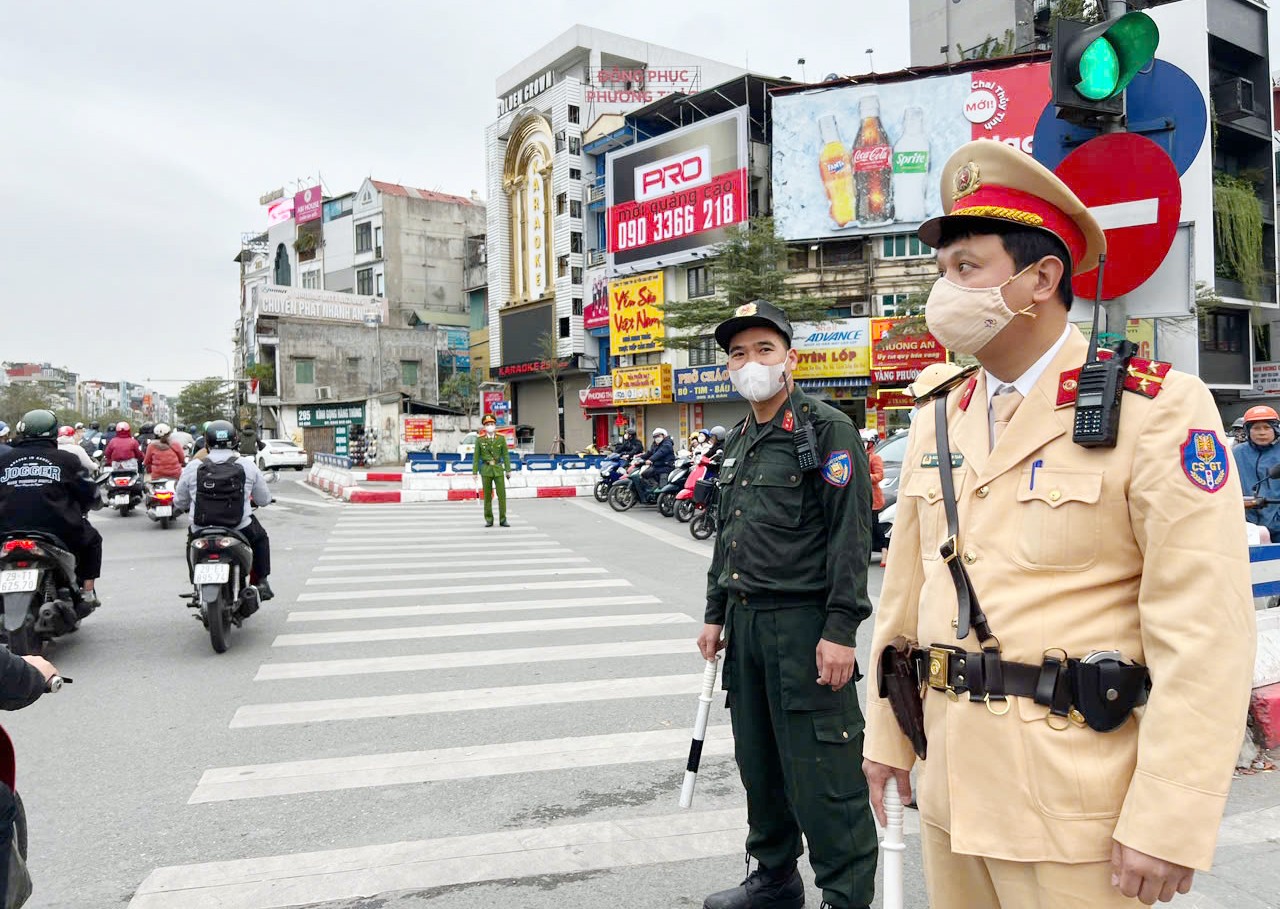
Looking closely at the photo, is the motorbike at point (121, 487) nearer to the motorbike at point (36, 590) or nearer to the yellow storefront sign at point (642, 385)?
the motorbike at point (36, 590)

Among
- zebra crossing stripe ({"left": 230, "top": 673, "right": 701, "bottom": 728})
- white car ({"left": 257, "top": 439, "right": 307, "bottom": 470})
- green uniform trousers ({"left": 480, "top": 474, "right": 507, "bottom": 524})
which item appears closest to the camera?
zebra crossing stripe ({"left": 230, "top": 673, "right": 701, "bottom": 728})

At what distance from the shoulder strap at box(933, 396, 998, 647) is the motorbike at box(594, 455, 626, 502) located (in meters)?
16.7

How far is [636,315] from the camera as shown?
36500 mm

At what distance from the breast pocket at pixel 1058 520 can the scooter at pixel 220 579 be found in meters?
6.20

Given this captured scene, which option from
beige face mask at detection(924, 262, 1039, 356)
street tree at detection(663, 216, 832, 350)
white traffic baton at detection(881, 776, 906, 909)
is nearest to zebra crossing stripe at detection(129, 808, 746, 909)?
white traffic baton at detection(881, 776, 906, 909)

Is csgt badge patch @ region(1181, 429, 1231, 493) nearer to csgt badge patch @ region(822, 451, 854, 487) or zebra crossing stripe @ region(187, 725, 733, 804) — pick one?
csgt badge patch @ region(822, 451, 854, 487)

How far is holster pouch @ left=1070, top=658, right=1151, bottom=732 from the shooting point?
154 centimetres

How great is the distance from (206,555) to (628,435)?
14.1m

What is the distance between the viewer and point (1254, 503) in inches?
279

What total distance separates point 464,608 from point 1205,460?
286 inches

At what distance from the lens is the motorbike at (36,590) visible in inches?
240

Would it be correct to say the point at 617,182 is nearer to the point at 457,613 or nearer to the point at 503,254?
the point at 503,254

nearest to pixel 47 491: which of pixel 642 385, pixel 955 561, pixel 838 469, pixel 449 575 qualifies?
pixel 449 575

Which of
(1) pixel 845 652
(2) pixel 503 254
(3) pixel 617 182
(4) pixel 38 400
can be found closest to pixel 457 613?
(1) pixel 845 652
